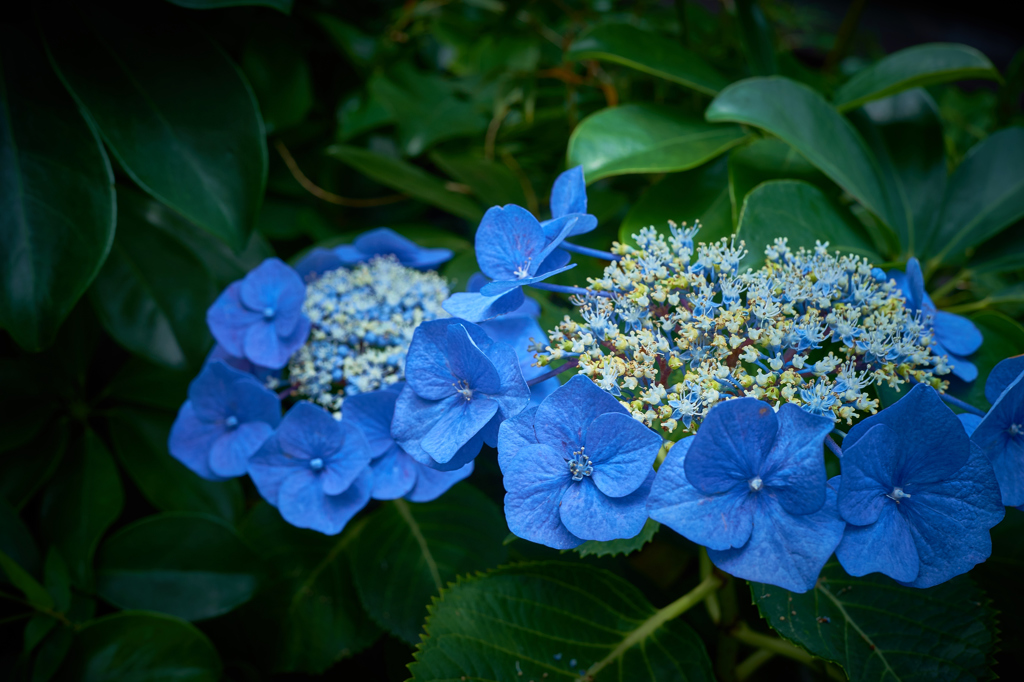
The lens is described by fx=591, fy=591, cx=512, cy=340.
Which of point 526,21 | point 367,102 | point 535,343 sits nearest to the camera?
point 535,343

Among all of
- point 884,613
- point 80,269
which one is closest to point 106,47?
point 80,269

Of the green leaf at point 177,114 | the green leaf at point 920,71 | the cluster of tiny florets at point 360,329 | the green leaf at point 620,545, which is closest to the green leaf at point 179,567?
the cluster of tiny florets at point 360,329

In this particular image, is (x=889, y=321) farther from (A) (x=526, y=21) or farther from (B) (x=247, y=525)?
(A) (x=526, y=21)

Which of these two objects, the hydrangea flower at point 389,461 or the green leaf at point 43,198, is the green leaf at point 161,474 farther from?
the hydrangea flower at point 389,461

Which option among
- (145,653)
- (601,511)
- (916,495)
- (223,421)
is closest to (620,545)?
(601,511)

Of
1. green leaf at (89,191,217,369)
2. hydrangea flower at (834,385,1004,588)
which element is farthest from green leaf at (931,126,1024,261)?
green leaf at (89,191,217,369)

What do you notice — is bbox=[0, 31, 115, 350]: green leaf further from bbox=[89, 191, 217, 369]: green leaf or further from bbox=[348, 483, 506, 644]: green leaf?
bbox=[348, 483, 506, 644]: green leaf
